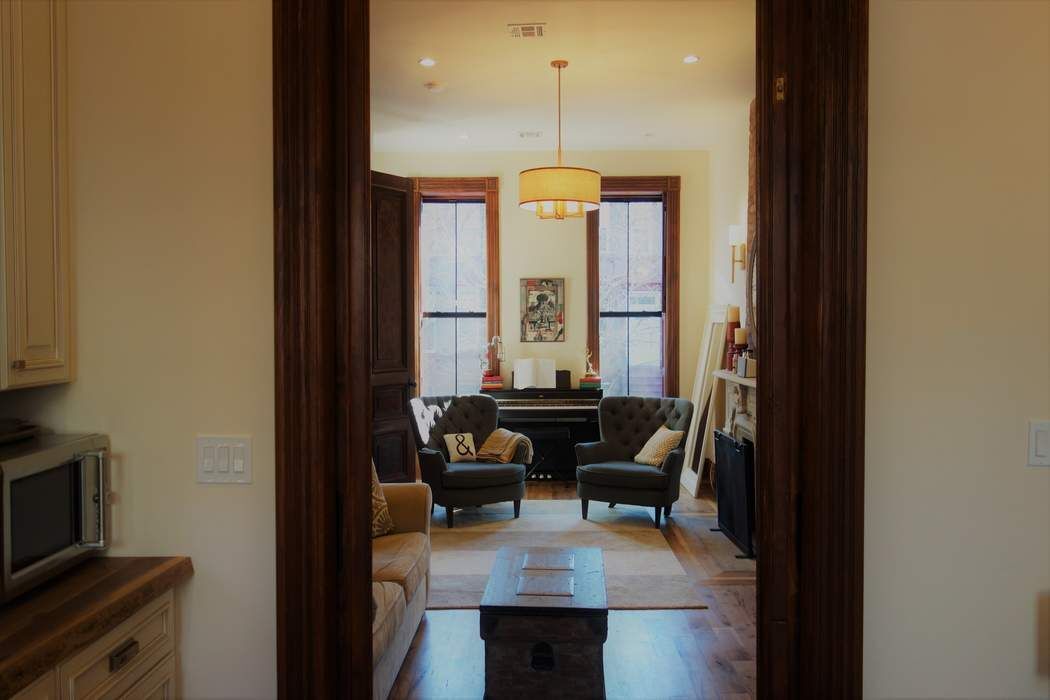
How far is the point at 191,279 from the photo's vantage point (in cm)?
174

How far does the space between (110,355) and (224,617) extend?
659 mm

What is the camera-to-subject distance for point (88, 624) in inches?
56.5

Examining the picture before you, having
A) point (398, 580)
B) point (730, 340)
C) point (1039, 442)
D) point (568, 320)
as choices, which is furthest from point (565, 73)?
point (1039, 442)

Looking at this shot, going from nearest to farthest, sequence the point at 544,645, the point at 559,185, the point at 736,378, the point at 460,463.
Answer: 1. the point at 544,645
2. the point at 559,185
3. the point at 736,378
4. the point at 460,463

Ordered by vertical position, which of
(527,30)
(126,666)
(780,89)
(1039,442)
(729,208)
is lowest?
(126,666)

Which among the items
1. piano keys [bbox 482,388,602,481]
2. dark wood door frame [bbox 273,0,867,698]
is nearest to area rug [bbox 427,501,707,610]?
piano keys [bbox 482,388,602,481]

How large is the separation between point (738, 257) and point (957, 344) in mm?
4786

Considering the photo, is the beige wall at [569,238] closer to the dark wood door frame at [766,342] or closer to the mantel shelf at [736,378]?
the mantel shelf at [736,378]

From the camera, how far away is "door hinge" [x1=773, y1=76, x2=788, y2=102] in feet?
5.72

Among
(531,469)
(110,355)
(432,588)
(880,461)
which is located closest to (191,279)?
(110,355)

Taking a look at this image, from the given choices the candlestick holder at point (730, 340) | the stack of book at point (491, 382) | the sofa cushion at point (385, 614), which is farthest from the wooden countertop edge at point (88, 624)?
the stack of book at point (491, 382)

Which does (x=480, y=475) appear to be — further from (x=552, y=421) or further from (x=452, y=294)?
(x=452, y=294)

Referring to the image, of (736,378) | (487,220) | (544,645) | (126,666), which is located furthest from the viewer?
(487,220)

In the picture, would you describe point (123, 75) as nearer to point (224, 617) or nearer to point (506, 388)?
point (224, 617)
